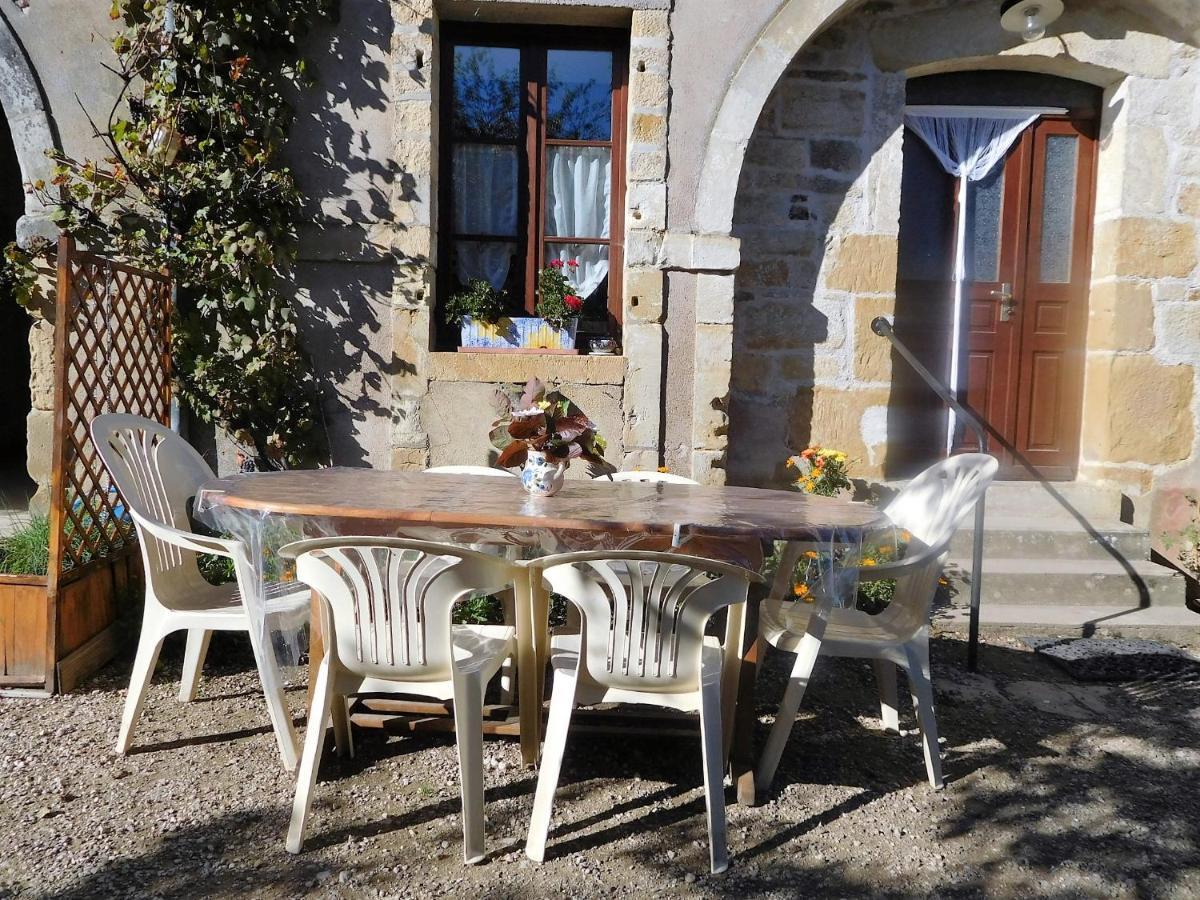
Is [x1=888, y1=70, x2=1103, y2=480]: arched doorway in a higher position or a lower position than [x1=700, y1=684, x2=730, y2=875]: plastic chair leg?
higher

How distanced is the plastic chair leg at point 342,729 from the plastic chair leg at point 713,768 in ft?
3.33

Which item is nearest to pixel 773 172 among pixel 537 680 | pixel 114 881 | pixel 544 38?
pixel 544 38

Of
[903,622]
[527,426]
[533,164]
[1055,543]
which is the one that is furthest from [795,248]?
[527,426]

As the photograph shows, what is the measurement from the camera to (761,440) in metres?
4.77

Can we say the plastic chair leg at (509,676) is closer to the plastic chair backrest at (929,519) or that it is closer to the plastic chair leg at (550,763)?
the plastic chair leg at (550,763)

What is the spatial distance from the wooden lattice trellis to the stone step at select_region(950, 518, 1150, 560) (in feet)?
12.1

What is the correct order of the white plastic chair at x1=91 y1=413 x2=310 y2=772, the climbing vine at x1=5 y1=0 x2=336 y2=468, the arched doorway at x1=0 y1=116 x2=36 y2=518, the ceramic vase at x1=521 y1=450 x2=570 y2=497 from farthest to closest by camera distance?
the arched doorway at x1=0 y1=116 x2=36 y2=518
the climbing vine at x1=5 y1=0 x2=336 y2=468
the ceramic vase at x1=521 y1=450 x2=570 y2=497
the white plastic chair at x1=91 y1=413 x2=310 y2=772

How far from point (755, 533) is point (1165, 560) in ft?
11.8

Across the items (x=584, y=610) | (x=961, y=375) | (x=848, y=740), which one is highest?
(x=961, y=375)

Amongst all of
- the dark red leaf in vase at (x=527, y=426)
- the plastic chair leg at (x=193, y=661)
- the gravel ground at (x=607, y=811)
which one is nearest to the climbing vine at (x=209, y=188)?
the plastic chair leg at (x=193, y=661)

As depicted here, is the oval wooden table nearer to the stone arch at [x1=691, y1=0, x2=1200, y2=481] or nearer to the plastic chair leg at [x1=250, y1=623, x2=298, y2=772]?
the plastic chair leg at [x1=250, y1=623, x2=298, y2=772]

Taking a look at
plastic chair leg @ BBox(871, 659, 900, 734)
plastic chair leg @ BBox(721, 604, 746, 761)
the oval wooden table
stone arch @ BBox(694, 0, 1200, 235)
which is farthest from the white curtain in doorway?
plastic chair leg @ BBox(721, 604, 746, 761)

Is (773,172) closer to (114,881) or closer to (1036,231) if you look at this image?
(1036,231)

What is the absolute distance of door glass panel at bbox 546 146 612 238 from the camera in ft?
14.9
